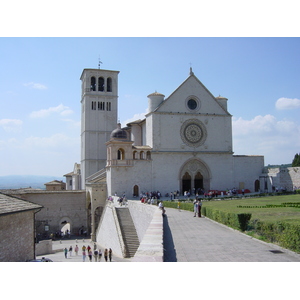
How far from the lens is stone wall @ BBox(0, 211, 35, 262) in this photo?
1309 centimetres

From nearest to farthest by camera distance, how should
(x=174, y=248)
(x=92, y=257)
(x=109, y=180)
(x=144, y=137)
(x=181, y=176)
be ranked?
(x=174, y=248)
(x=92, y=257)
(x=109, y=180)
(x=181, y=176)
(x=144, y=137)

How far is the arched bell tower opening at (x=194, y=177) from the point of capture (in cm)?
4216

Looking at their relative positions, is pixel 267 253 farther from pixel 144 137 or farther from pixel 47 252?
pixel 144 137

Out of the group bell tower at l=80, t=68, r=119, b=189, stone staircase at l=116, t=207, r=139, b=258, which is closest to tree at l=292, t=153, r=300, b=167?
bell tower at l=80, t=68, r=119, b=189

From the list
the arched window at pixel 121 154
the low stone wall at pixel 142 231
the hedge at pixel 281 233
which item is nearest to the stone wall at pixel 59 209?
the low stone wall at pixel 142 231

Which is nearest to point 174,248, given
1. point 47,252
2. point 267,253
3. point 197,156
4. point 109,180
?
point 267,253

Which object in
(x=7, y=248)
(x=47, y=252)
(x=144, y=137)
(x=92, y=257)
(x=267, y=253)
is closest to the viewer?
(x=267, y=253)

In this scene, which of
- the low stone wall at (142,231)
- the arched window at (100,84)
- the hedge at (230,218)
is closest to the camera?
the low stone wall at (142,231)

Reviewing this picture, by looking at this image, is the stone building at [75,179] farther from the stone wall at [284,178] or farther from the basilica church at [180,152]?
the stone wall at [284,178]

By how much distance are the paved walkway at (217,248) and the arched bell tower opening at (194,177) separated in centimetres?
2463

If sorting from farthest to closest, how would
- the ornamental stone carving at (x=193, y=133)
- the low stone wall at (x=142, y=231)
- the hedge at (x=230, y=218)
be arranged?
the ornamental stone carving at (x=193, y=133), the hedge at (x=230, y=218), the low stone wall at (x=142, y=231)

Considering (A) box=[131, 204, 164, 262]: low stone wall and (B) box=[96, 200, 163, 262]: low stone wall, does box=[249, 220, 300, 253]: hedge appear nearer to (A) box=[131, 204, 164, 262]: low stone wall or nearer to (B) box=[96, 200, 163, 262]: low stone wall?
(B) box=[96, 200, 163, 262]: low stone wall

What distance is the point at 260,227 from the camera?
579 inches

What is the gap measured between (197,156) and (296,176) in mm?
11392
